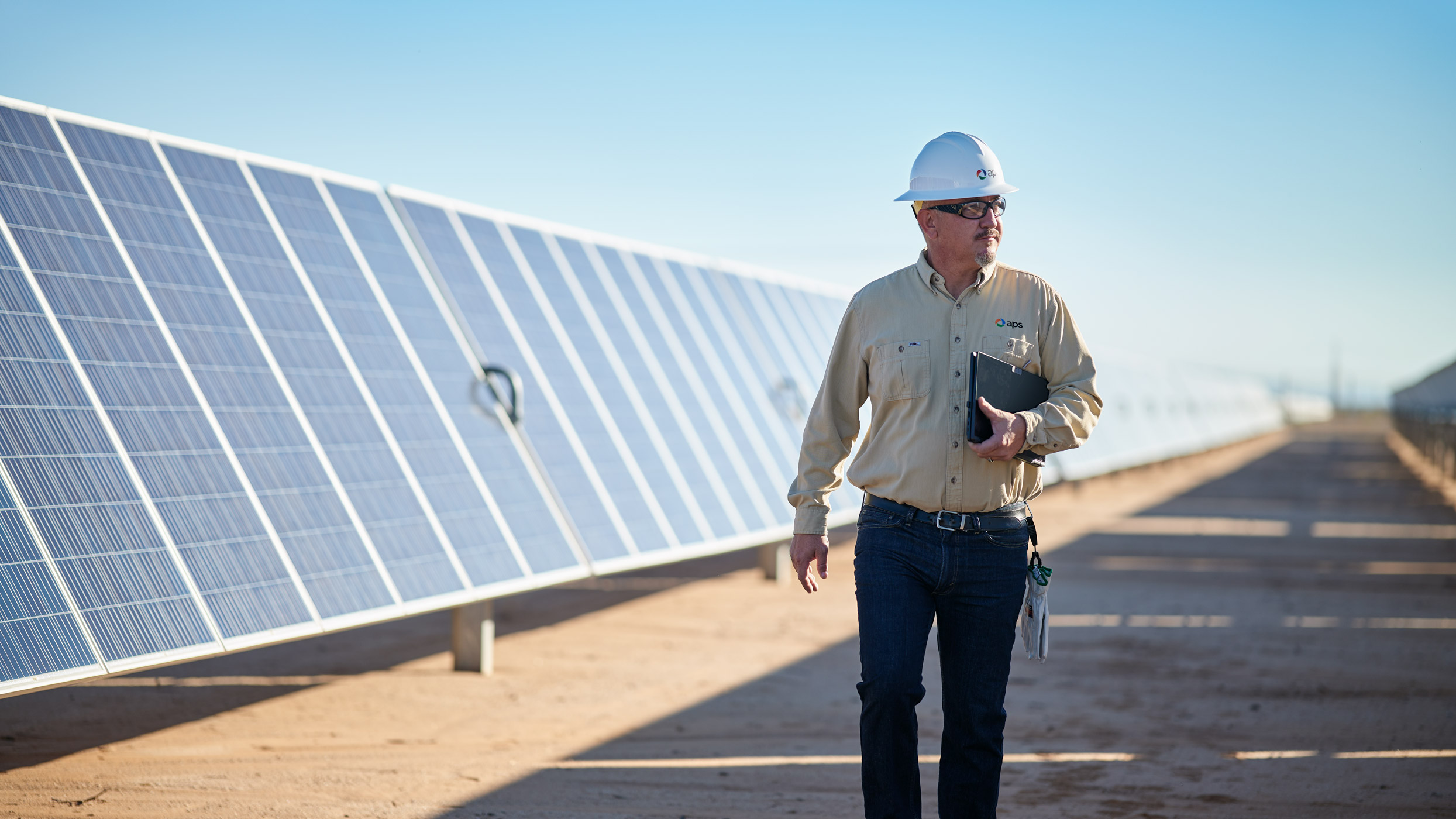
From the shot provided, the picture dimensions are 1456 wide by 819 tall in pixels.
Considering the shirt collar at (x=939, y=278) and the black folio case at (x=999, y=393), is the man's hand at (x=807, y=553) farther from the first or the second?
the shirt collar at (x=939, y=278)

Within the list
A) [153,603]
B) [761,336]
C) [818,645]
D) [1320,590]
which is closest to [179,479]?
[153,603]

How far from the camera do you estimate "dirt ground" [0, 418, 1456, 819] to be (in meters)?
4.78

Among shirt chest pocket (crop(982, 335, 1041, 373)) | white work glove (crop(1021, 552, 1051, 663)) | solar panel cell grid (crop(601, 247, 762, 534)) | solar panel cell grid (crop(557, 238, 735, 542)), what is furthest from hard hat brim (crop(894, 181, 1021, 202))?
solar panel cell grid (crop(601, 247, 762, 534))

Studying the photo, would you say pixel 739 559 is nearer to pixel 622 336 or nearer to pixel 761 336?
pixel 761 336

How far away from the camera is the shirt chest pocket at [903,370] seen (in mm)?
3619

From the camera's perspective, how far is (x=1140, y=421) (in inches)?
1210

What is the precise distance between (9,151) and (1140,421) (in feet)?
95.7

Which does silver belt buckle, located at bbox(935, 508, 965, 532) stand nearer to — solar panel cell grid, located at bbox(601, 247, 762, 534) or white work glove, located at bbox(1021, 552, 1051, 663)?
white work glove, located at bbox(1021, 552, 1051, 663)

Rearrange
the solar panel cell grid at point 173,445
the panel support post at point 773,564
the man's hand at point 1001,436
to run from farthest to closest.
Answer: the panel support post at point 773,564 → the solar panel cell grid at point 173,445 → the man's hand at point 1001,436

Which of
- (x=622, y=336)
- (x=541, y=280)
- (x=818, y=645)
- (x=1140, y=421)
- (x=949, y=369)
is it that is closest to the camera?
(x=949, y=369)

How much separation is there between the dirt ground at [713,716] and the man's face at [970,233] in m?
2.33

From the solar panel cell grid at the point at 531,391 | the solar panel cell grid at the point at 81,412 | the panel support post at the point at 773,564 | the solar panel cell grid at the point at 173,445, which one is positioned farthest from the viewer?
the panel support post at the point at 773,564

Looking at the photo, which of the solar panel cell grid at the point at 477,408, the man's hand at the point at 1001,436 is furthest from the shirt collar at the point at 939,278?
the solar panel cell grid at the point at 477,408

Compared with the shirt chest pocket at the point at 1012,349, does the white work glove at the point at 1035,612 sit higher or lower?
lower
